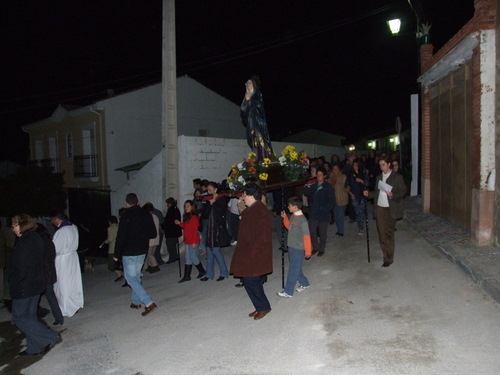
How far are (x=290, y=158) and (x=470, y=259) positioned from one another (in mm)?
4697

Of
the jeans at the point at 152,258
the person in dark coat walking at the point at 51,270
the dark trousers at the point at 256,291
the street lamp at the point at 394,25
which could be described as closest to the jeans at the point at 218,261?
the dark trousers at the point at 256,291

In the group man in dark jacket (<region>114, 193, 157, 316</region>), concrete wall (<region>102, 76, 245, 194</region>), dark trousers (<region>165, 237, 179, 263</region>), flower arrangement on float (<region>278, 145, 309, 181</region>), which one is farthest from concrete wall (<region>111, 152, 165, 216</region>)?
man in dark jacket (<region>114, 193, 157, 316</region>)

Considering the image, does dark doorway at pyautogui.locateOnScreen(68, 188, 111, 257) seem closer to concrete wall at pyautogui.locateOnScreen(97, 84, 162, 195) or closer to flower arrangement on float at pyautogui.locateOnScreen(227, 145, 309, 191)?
concrete wall at pyautogui.locateOnScreen(97, 84, 162, 195)

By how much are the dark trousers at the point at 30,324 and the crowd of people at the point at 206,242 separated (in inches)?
→ 0.5

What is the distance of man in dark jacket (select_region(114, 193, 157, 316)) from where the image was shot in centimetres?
715

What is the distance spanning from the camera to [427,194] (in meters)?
13.0

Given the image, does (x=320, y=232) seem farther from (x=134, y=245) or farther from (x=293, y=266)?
(x=134, y=245)

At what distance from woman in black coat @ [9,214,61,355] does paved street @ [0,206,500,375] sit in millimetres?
246

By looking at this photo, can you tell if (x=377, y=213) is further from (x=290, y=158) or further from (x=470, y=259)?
(x=290, y=158)

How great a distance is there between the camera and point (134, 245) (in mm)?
7160

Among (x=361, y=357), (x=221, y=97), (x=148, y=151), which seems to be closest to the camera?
(x=361, y=357)

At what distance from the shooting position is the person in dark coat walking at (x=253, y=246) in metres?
6.01

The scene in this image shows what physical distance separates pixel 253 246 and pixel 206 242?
8.45 ft

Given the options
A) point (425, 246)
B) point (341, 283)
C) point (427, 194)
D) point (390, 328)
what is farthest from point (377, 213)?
point (427, 194)
